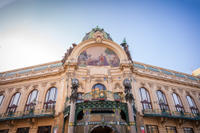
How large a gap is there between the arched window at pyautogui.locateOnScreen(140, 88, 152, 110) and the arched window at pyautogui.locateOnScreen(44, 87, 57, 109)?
12.0 m

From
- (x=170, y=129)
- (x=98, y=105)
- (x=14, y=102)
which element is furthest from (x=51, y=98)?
(x=170, y=129)

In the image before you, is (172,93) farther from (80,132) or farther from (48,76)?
(48,76)

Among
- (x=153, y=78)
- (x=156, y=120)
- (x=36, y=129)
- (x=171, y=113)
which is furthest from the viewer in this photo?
(x=153, y=78)

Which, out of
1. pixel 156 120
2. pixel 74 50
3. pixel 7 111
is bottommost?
pixel 156 120

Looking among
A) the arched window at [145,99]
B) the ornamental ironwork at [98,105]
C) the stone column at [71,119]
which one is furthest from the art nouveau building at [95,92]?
the stone column at [71,119]

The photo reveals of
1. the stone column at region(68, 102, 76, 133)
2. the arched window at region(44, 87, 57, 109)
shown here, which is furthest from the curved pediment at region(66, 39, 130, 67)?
the stone column at region(68, 102, 76, 133)

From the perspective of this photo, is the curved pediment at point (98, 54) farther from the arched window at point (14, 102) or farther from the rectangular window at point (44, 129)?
the arched window at point (14, 102)

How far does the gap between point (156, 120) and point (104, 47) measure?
12.7 m

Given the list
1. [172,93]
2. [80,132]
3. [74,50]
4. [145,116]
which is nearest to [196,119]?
[172,93]

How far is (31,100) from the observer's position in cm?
1792

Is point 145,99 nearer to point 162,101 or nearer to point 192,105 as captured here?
point 162,101

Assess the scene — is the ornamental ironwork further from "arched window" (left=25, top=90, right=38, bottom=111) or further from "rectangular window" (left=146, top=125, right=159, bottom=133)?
"arched window" (left=25, top=90, right=38, bottom=111)

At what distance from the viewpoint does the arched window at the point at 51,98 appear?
16672 millimetres

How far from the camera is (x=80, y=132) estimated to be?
37.9 ft
